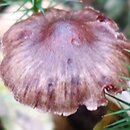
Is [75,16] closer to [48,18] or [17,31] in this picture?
[48,18]

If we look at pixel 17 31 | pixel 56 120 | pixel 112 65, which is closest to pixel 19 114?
pixel 56 120

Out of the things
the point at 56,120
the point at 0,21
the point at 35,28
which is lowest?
the point at 56,120

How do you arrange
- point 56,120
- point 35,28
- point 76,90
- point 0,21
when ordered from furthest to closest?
1. point 0,21
2. point 56,120
3. point 35,28
4. point 76,90

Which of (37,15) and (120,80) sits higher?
(37,15)

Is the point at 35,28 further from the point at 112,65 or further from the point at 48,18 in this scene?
the point at 112,65

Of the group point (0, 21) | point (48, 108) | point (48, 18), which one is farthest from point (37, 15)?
point (0, 21)

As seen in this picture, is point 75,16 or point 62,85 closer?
point 62,85

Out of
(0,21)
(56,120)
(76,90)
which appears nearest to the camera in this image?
(76,90)
